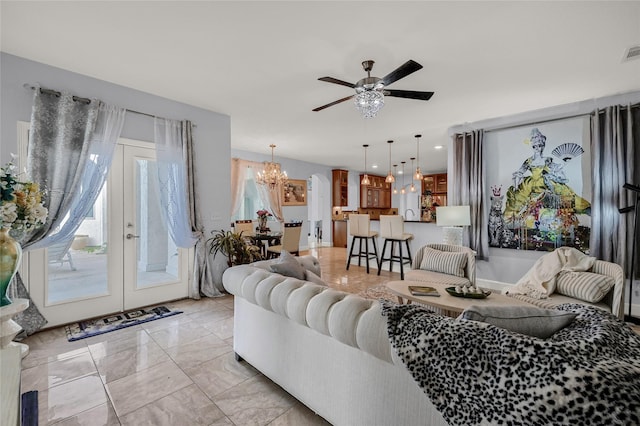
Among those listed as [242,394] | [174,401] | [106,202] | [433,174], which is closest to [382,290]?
[242,394]

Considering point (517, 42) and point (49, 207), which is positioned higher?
point (517, 42)

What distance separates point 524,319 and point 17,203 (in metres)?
3.34

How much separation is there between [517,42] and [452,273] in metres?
2.47

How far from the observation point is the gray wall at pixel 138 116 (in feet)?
8.79

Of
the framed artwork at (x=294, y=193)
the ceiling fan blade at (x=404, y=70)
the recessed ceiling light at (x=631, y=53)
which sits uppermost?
the recessed ceiling light at (x=631, y=53)

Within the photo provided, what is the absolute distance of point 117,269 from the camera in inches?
132

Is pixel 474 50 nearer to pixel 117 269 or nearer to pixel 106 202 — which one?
pixel 106 202

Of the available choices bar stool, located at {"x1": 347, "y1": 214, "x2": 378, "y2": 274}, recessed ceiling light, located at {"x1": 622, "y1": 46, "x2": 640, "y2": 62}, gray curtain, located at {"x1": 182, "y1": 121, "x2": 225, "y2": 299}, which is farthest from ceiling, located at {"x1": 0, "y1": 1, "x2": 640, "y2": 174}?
bar stool, located at {"x1": 347, "y1": 214, "x2": 378, "y2": 274}

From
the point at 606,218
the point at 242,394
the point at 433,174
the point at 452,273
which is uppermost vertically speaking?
the point at 433,174

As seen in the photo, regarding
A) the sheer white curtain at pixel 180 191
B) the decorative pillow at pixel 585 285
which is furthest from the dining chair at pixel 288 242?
the decorative pillow at pixel 585 285

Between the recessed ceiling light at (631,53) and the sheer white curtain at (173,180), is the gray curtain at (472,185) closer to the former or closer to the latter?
the recessed ceiling light at (631,53)

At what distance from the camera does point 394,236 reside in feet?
16.7

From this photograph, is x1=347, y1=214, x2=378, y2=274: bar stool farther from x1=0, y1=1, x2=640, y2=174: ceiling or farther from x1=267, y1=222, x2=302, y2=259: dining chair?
x1=0, y1=1, x2=640, y2=174: ceiling

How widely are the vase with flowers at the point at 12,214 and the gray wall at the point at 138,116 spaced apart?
911mm
